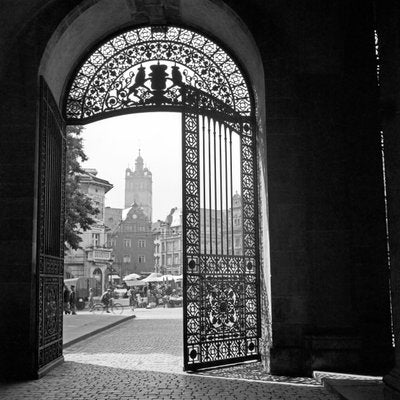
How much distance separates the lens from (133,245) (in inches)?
3093

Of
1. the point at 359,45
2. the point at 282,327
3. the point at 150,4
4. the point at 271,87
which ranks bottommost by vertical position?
the point at 282,327

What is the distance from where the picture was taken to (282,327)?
7.71 metres

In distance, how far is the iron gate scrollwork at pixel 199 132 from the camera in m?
8.66

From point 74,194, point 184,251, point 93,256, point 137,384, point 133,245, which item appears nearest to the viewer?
point 137,384

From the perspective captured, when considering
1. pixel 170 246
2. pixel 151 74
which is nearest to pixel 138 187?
pixel 170 246


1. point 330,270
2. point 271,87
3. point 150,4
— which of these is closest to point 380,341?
point 330,270

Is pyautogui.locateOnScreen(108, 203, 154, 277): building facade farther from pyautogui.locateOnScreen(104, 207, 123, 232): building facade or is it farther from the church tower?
the church tower

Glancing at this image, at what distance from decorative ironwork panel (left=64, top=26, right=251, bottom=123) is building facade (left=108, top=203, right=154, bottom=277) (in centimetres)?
6717

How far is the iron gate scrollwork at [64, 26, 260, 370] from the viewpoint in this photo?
866 centimetres

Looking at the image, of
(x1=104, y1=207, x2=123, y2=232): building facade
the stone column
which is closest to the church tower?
(x1=104, y1=207, x2=123, y2=232): building facade

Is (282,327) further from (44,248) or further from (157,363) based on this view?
(44,248)

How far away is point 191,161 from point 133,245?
70.7 meters

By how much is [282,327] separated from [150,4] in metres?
5.54

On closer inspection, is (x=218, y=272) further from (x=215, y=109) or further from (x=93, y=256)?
(x=93, y=256)
